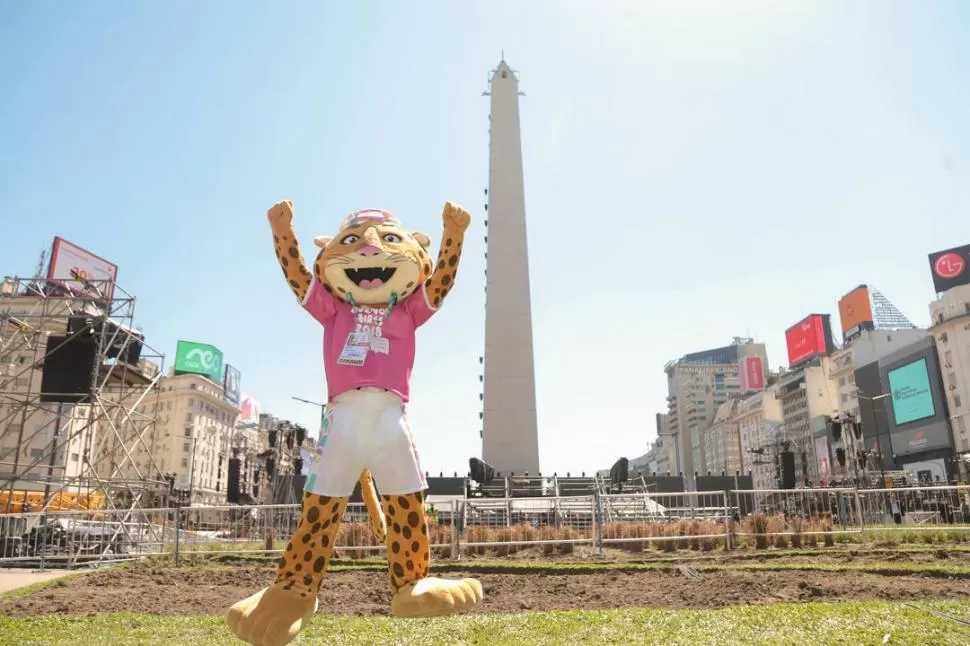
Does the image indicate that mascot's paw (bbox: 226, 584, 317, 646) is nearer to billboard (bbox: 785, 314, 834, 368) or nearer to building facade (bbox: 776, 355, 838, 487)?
building facade (bbox: 776, 355, 838, 487)

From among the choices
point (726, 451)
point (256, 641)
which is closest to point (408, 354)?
point (256, 641)

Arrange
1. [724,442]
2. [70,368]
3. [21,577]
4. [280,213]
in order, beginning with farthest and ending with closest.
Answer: [724,442] < [70,368] < [21,577] < [280,213]

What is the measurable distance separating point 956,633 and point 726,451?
91105mm

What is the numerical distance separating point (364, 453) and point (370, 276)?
0.91m

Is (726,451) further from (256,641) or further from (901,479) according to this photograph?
(256,641)

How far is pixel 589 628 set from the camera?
4.24m

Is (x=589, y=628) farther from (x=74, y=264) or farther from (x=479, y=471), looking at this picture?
(x=74, y=264)

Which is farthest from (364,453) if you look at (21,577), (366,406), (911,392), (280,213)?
(911,392)

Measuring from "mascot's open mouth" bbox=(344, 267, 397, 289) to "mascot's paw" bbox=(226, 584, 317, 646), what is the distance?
4.92ft

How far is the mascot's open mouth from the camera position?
355 centimetres

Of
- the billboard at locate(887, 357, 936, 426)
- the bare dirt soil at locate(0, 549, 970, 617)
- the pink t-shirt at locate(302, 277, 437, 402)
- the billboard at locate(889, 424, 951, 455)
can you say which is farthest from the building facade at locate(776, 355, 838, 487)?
the pink t-shirt at locate(302, 277, 437, 402)

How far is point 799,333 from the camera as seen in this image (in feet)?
200

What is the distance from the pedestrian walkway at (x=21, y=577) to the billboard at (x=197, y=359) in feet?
131

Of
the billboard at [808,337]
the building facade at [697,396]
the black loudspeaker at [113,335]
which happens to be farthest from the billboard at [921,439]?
the building facade at [697,396]
